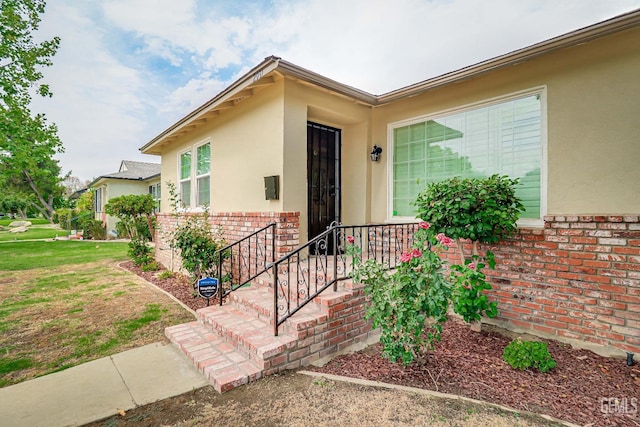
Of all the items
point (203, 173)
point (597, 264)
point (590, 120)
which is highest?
point (590, 120)

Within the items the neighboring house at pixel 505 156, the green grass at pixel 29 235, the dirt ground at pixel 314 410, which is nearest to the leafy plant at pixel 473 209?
the neighboring house at pixel 505 156

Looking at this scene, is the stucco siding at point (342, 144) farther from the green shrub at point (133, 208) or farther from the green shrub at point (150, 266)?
the green shrub at point (133, 208)

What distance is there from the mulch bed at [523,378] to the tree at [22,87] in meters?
13.1

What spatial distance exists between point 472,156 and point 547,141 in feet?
3.18

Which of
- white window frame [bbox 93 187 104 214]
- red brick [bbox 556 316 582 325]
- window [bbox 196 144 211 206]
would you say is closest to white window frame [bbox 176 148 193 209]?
window [bbox 196 144 211 206]

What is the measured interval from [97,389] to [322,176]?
14.6ft

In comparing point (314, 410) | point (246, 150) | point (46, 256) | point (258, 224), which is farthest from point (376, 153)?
point (46, 256)

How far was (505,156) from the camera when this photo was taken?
4.24 metres

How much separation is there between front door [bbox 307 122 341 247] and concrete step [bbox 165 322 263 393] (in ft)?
8.63

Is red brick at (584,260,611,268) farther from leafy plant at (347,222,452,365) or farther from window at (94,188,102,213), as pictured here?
window at (94,188,102,213)

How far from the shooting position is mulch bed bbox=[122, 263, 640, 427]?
2.36 metres

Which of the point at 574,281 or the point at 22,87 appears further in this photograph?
the point at 22,87

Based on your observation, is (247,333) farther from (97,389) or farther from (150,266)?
(150,266)

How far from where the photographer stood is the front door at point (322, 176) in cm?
558
